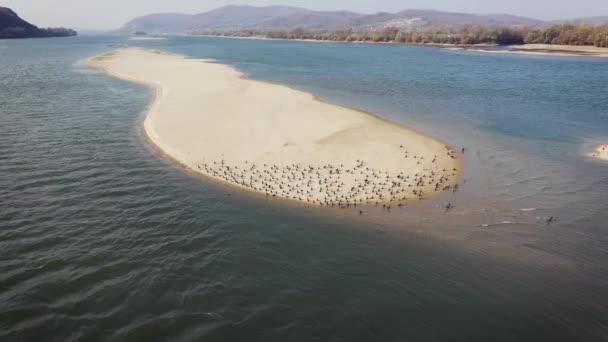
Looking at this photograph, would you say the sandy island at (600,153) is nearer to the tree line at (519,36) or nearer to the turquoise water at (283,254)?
the turquoise water at (283,254)

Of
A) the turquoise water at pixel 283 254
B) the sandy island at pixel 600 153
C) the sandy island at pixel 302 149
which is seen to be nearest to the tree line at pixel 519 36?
Answer: the sandy island at pixel 600 153

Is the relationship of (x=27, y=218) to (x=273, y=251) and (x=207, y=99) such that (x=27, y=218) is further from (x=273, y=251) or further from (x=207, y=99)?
(x=207, y=99)

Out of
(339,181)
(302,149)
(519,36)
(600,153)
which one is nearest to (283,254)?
(339,181)

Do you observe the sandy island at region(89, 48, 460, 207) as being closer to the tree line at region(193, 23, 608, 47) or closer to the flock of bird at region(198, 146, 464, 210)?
the flock of bird at region(198, 146, 464, 210)

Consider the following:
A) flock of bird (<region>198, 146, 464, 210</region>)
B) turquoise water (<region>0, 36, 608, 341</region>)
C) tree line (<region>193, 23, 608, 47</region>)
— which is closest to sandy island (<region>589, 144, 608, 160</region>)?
turquoise water (<region>0, 36, 608, 341</region>)

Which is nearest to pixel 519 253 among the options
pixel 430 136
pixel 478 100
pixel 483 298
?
pixel 483 298

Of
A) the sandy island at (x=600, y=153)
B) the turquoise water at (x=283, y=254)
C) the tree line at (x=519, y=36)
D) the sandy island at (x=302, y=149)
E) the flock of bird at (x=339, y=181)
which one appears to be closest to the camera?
the turquoise water at (x=283, y=254)

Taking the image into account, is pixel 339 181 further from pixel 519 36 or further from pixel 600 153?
pixel 519 36
